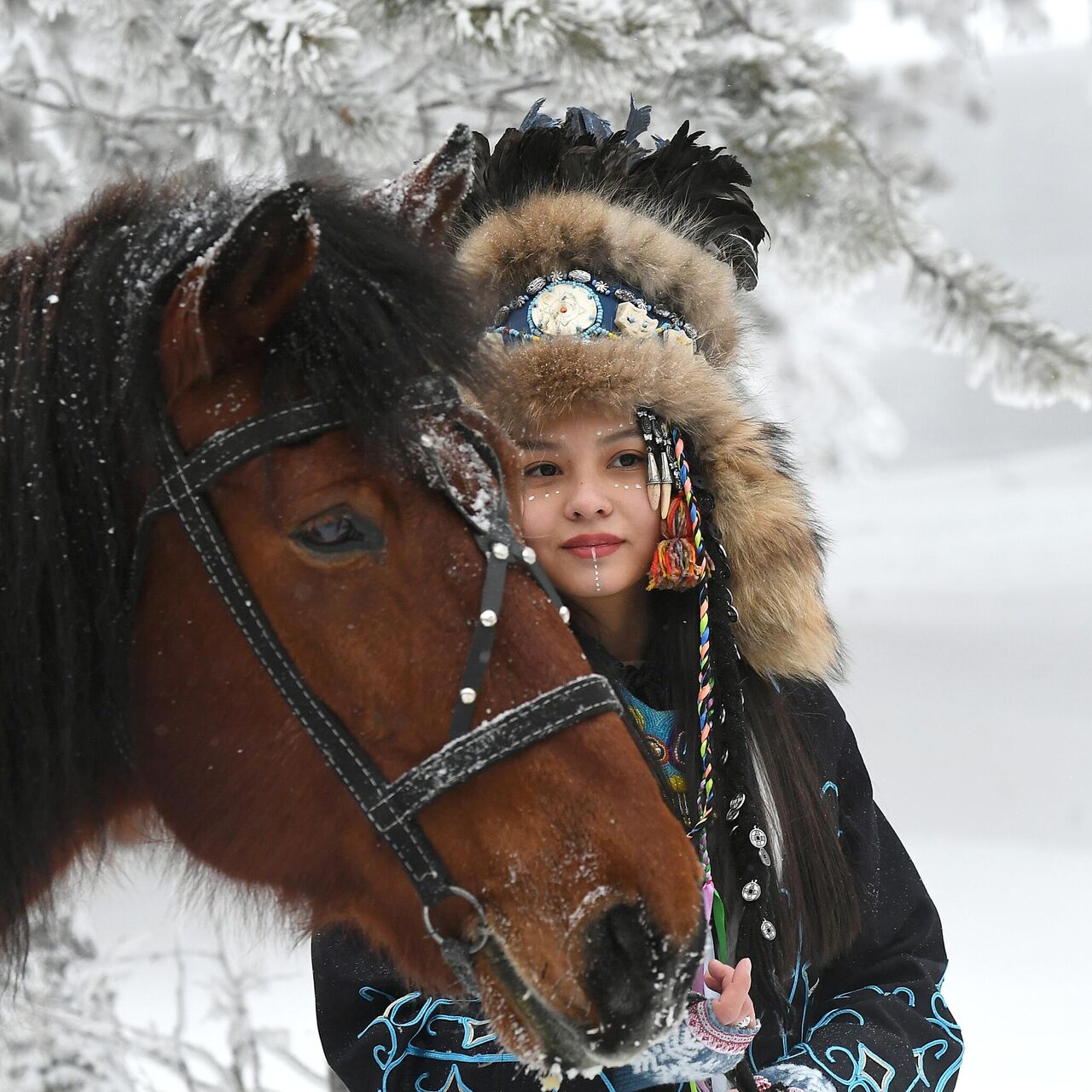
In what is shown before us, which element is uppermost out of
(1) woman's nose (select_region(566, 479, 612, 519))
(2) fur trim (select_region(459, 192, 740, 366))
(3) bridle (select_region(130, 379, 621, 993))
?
(2) fur trim (select_region(459, 192, 740, 366))

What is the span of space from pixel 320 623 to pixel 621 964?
1.92ft

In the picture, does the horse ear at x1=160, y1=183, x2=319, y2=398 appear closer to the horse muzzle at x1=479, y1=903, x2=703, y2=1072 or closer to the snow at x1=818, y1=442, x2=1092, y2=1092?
the horse muzzle at x1=479, y1=903, x2=703, y2=1072

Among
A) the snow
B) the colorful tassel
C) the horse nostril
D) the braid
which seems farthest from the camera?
the snow

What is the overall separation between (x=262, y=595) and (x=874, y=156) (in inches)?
A: 135

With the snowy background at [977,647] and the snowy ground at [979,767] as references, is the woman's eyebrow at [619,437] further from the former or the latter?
the snowy ground at [979,767]

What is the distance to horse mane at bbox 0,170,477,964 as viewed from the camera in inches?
59.7

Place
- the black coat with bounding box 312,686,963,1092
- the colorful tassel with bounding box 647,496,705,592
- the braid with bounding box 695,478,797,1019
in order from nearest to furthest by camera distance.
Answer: the black coat with bounding box 312,686,963,1092
the braid with bounding box 695,478,797,1019
the colorful tassel with bounding box 647,496,705,592

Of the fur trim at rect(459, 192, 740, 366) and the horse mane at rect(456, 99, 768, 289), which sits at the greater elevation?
the horse mane at rect(456, 99, 768, 289)

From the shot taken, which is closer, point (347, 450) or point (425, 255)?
point (347, 450)

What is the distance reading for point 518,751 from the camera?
1455 millimetres

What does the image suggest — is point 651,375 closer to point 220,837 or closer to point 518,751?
point 518,751

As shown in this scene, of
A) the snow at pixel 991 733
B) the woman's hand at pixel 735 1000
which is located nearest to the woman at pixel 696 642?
the woman's hand at pixel 735 1000

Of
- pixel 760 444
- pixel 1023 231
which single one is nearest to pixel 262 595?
pixel 760 444

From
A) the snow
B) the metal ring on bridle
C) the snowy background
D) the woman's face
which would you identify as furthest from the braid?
the snow
